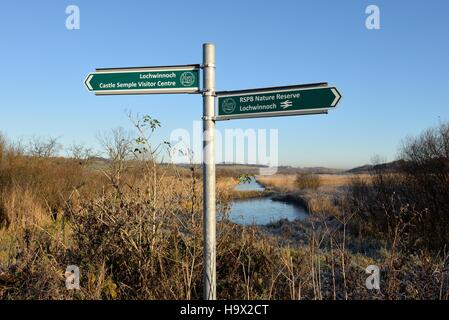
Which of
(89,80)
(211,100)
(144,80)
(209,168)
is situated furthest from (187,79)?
(89,80)

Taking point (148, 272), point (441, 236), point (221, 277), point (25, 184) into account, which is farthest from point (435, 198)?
point (25, 184)

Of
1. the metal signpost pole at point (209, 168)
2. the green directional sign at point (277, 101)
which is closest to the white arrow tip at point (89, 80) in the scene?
the metal signpost pole at point (209, 168)

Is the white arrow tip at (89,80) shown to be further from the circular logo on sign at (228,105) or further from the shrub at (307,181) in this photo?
the shrub at (307,181)

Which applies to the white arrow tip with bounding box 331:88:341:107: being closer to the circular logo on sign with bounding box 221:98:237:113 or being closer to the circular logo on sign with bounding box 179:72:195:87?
the circular logo on sign with bounding box 221:98:237:113

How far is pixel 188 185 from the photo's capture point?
509 centimetres

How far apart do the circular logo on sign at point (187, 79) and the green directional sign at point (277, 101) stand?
0.24 metres

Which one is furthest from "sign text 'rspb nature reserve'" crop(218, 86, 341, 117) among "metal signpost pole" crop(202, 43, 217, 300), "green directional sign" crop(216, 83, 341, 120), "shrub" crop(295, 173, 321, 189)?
"shrub" crop(295, 173, 321, 189)

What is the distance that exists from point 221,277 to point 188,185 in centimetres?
115

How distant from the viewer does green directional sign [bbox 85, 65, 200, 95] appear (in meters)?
3.38

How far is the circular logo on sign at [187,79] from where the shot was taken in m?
3.38

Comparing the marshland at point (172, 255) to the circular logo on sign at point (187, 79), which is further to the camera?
the marshland at point (172, 255)

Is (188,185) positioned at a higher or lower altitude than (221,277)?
higher

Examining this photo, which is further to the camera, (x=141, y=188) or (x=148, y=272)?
(x=141, y=188)
